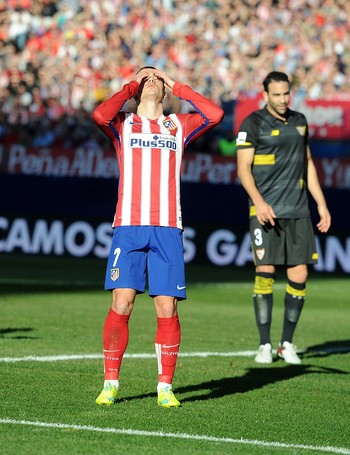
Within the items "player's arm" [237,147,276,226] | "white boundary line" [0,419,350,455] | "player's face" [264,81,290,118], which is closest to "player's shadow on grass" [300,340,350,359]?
"player's arm" [237,147,276,226]

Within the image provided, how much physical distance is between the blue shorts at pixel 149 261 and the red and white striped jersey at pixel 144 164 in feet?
0.24

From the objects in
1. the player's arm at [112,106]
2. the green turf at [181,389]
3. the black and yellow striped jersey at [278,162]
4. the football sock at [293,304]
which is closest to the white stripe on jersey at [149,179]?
the player's arm at [112,106]

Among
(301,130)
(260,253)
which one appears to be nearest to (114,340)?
(260,253)

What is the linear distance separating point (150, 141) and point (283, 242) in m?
2.97

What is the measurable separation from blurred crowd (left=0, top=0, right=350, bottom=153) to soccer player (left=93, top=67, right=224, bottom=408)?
60.2 feet

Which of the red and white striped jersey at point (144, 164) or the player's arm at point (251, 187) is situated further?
the player's arm at point (251, 187)

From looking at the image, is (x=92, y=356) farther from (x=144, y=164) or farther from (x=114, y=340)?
(x=144, y=164)

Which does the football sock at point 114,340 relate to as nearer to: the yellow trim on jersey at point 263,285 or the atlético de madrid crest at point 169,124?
the atlético de madrid crest at point 169,124

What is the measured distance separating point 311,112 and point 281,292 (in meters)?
6.78

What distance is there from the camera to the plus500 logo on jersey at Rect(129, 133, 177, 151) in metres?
6.96

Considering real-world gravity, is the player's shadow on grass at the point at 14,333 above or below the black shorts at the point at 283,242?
below

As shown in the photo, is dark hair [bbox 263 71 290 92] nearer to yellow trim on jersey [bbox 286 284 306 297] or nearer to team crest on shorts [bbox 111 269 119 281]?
yellow trim on jersey [bbox 286 284 306 297]

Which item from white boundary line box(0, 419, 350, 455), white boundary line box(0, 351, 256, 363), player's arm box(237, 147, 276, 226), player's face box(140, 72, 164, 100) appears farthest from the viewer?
player's arm box(237, 147, 276, 226)

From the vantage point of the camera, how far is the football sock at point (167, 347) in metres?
6.86
